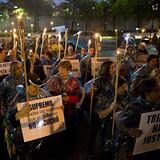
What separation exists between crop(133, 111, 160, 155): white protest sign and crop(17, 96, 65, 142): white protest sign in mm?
1645

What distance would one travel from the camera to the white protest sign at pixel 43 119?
19.7 ft

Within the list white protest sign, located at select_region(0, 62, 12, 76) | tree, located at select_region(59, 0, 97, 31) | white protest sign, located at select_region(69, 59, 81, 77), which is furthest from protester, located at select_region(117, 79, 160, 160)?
tree, located at select_region(59, 0, 97, 31)

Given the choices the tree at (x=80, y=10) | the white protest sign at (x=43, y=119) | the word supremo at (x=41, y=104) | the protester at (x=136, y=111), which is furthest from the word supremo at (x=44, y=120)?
the tree at (x=80, y=10)

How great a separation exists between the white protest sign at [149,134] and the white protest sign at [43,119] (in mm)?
1645

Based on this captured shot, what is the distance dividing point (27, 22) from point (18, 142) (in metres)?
76.5

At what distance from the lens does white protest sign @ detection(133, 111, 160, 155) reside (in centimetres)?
509

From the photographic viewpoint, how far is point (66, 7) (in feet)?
253

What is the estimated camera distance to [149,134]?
524 cm

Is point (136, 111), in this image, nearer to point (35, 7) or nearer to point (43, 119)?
point (43, 119)

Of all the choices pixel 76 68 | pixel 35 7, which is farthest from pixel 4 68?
pixel 35 7

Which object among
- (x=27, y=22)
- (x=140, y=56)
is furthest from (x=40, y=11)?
(x=140, y=56)

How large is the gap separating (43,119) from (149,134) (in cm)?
174

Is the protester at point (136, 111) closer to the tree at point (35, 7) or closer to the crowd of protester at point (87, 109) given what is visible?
the crowd of protester at point (87, 109)

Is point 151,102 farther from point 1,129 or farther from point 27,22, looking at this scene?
point 27,22
